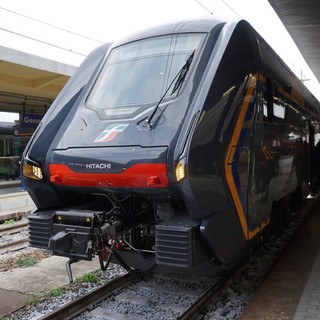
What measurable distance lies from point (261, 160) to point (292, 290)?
153 centimetres

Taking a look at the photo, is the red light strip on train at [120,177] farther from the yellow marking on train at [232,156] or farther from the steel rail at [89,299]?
the steel rail at [89,299]

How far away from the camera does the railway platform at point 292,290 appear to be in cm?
391

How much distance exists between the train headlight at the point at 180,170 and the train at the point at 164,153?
1 cm

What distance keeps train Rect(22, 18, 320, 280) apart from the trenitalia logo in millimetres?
14

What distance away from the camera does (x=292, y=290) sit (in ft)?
14.8

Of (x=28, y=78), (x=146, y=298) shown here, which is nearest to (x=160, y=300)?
(x=146, y=298)

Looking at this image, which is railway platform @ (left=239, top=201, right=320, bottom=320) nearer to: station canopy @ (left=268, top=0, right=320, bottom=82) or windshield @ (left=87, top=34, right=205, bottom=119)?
windshield @ (left=87, top=34, right=205, bottom=119)

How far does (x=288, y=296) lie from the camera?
435cm

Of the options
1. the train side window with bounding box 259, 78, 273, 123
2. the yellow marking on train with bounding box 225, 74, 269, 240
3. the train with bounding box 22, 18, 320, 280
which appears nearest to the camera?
the train with bounding box 22, 18, 320, 280

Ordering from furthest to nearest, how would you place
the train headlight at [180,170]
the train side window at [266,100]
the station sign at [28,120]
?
the station sign at [28,120] → the train side window at [266,100] → the train headlight at [180,170]

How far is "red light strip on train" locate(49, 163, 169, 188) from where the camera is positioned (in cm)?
351

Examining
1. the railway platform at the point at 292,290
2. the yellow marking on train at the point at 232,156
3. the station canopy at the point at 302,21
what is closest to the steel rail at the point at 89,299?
the railway platform at the point at 292,290

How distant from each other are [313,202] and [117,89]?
8.59 meters

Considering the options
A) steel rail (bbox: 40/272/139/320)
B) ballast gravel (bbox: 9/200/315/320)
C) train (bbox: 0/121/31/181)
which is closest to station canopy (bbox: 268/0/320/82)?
ballast gravel (bbox: 9/200/315/320)
